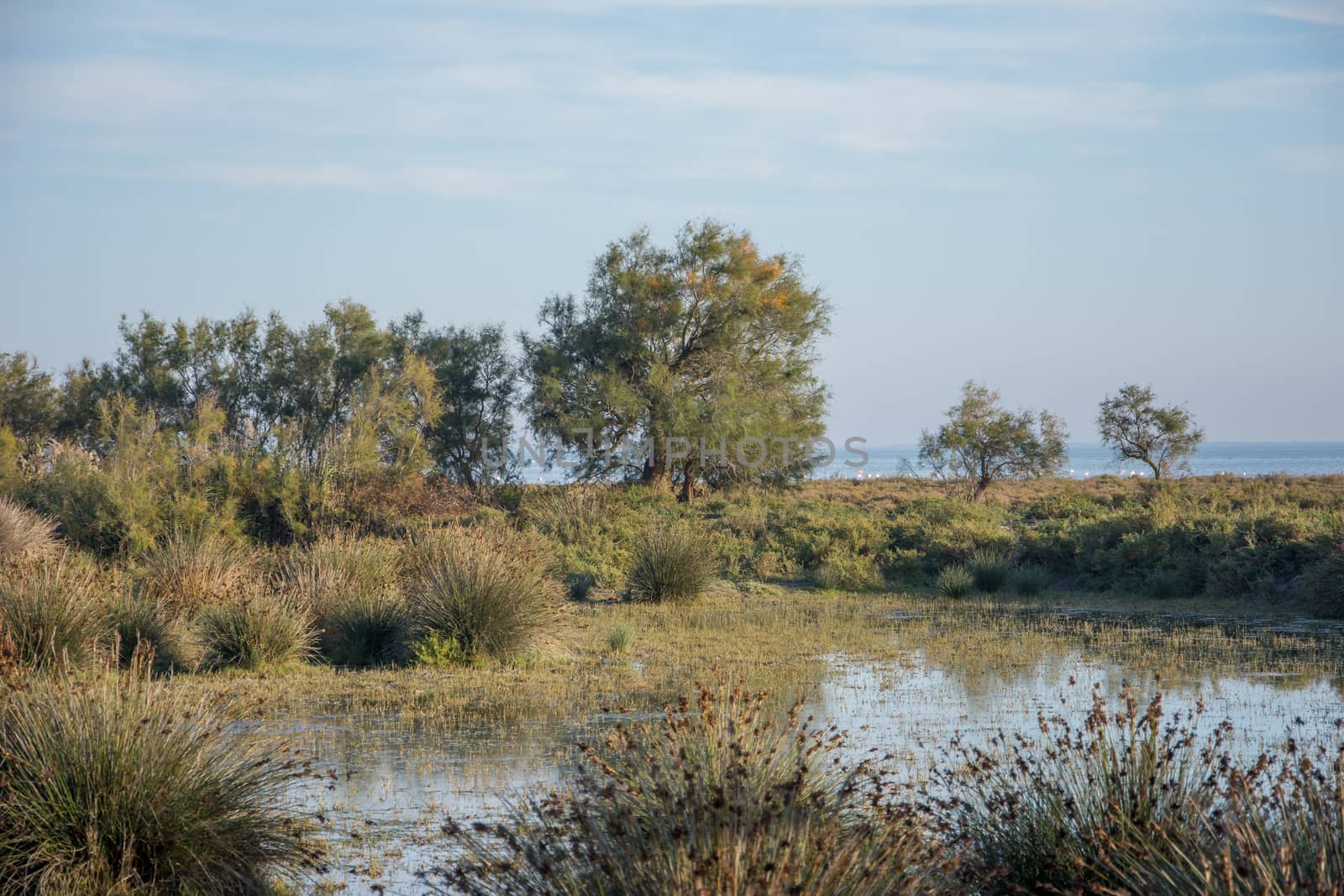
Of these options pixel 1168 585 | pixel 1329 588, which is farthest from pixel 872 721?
pixel 1168 585

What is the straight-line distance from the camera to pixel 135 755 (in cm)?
545

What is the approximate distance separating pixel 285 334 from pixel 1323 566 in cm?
2827

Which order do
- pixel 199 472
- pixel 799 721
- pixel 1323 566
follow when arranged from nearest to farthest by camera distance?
pixel 799 721, pixel 1323 566, pixel 199 472

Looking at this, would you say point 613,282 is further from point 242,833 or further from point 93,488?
point 242,833

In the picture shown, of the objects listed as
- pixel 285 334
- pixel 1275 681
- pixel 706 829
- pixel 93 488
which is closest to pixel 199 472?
pixel 93 488

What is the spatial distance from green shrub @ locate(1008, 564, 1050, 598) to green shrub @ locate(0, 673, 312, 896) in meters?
16.3

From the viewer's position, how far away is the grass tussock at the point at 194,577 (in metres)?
13.4

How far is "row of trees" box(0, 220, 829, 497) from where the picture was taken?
34.1 metres

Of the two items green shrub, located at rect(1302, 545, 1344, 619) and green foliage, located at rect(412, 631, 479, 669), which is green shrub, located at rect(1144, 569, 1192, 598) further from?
green foliage, located at rect(412, 631, 479, 669)

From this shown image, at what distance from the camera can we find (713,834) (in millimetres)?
4000

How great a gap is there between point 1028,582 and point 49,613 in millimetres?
14788

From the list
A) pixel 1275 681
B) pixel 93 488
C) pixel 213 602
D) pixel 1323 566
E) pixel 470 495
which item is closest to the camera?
pixel 1275 681

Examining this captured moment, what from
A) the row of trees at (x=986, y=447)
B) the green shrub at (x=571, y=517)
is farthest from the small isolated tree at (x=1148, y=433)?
the green shrub at (x=571, y=517)

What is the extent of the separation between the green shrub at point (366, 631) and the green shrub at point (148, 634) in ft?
4.71
